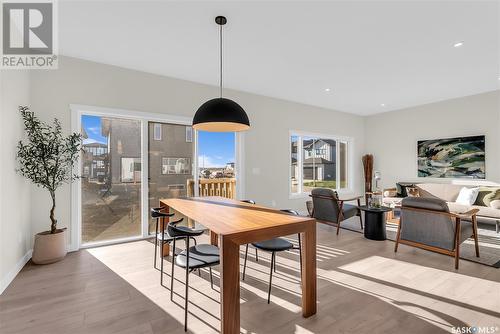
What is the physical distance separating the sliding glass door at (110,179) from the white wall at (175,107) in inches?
11.5

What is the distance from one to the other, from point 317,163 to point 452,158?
3126mm

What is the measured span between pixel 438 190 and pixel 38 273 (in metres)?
7.51

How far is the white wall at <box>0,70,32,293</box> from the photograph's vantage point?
2.46 meters

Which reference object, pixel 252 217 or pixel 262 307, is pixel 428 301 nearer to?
pixel 262 307

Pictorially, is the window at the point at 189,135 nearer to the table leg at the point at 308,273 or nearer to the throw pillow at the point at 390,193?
the table leg at the point at 308,273

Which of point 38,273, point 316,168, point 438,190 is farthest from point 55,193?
point 438,190

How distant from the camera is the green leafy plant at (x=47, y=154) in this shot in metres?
2.91

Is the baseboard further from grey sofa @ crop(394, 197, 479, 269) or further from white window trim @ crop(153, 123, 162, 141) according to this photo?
grey sofa @ crop(394, 197, 479, 269)

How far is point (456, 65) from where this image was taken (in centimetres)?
377

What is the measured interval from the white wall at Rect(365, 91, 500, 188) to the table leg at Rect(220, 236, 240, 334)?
6342 mm

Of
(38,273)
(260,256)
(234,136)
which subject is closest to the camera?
(38,273)

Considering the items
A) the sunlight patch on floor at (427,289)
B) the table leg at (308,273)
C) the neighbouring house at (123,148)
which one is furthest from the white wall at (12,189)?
the sunlight patch on floor at (427,289)

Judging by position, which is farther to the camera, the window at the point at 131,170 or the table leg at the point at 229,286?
the window at the point at 131,170

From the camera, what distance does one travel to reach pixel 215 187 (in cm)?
481
